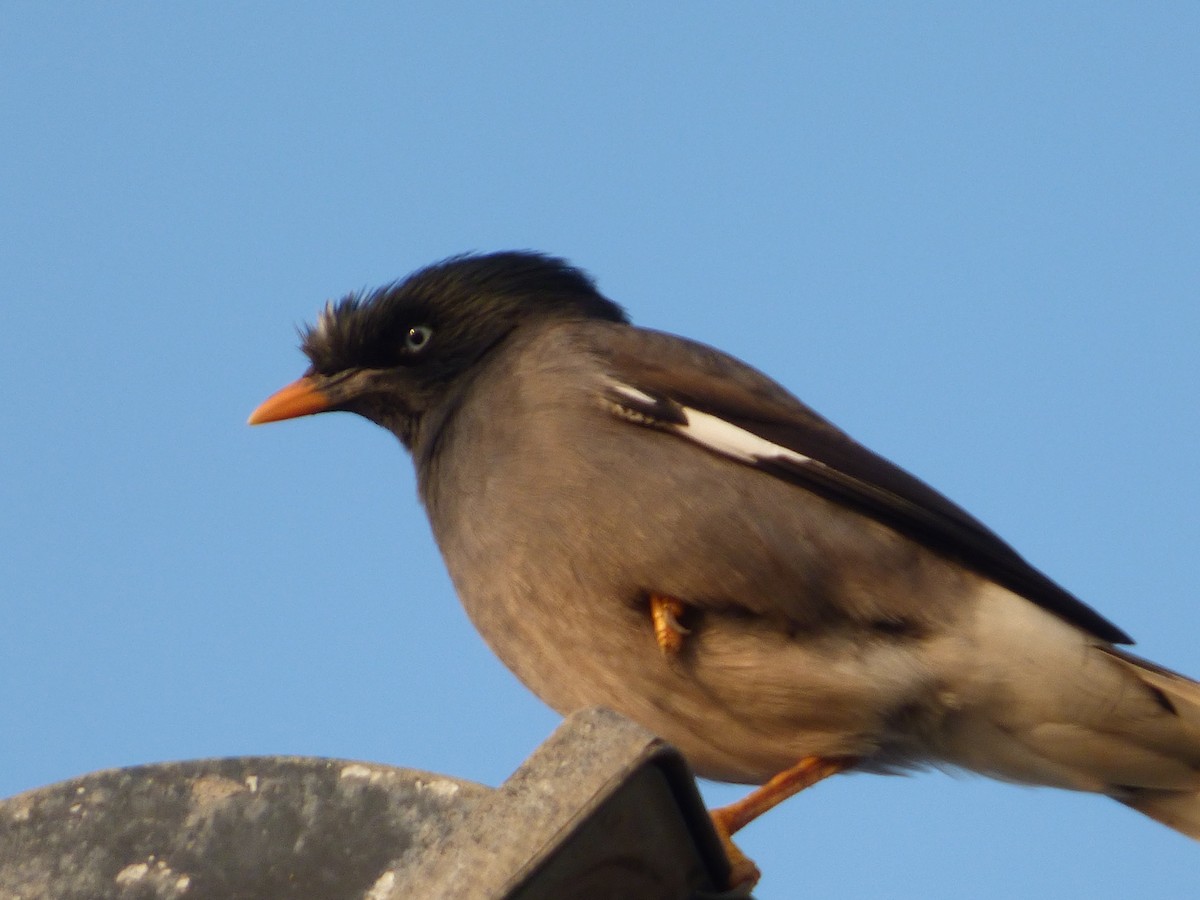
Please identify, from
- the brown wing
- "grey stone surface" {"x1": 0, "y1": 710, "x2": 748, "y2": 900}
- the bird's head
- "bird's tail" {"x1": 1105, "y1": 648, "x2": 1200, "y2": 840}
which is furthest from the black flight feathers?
"grey stone surface" {"x1": 0, "y1": 710, "x2": 748, "y2": 900}

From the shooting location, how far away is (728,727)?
4.87 metres

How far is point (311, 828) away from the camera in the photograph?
320cm

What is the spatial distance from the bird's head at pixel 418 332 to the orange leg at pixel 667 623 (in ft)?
4.79

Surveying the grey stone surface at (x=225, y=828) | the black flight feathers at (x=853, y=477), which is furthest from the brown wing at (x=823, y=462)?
the grey stone surface at (x=225, y=828)

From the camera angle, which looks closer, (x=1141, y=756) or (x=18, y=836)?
(x=18, y=836)

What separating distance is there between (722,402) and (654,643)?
0.93 meters

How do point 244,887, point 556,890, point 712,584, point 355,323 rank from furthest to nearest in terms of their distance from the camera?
point 355,323, point 712,584, point 244,887, point 556,890

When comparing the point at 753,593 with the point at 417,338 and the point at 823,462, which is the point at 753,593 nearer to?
the point at 823,462

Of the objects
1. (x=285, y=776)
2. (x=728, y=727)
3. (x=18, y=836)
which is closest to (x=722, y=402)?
(x=728, y=727)

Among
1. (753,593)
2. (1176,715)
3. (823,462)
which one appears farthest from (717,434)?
(1176,715)

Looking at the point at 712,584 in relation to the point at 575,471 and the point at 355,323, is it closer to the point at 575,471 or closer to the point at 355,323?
the point at 575,471

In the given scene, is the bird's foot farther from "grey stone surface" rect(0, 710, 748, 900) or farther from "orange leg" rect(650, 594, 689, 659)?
"orange leg" rect(650, 594, 689, 659)

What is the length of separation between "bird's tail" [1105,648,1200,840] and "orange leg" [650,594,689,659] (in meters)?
1.55

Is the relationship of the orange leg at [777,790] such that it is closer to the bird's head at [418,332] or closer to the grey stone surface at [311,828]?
the grey stone surface at [311,828]
